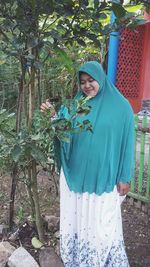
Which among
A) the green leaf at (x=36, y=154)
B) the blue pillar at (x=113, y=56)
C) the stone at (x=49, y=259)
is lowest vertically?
the stone at (x=49, y=259)

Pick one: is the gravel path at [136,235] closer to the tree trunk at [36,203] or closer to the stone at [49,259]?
the stone at [49,259]

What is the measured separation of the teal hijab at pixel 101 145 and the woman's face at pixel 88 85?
0.03m

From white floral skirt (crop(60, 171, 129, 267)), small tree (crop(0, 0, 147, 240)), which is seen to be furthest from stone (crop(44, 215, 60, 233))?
small tree (crop(0, 0, 147, 240))

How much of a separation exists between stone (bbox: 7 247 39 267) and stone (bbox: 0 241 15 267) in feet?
0.11

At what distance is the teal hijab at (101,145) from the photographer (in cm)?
210

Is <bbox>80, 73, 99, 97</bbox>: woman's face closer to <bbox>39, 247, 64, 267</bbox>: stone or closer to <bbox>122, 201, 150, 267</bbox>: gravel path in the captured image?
<bbox>39, 247, 64, 267</bbox>: stone

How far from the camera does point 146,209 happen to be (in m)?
3.66

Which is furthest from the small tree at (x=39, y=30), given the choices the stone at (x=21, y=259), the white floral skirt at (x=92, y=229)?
the stone at (x=21, y=259)

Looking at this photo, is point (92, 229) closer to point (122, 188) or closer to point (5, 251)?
point (122, 188)

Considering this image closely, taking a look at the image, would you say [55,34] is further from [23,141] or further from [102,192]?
[102,192]

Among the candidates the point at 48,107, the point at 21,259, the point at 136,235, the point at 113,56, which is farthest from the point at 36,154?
the point at 136,235

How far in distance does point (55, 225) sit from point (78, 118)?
3.52 ft

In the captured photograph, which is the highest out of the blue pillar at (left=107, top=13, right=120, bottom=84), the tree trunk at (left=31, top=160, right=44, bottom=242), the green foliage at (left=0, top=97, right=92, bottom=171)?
the blue pillar at (left=107, top=13, right=120, bottom=84)

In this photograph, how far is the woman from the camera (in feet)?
6.92
